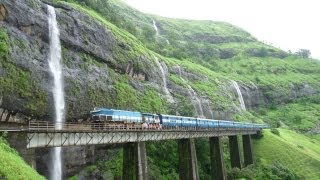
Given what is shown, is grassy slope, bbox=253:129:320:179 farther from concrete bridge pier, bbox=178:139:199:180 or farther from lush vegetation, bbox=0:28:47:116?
lush vegetation, bbox=0:28:47:116

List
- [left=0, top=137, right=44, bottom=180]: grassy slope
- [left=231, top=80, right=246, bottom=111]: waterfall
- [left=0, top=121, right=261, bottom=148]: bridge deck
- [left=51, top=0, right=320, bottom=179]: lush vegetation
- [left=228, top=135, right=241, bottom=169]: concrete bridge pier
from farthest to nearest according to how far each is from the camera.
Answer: [left=231, top=80, right=246, bottom=111]: waterfall
[left=228, top=135, right=241, bottom=169]: concrete bridge pier
[left=51, top=0, right=320, bottom=179]: lush vegetation
[left=0, top=121, right=261, bottom=148]: bridge deck
[left=0, top=137, right=44, bottom=180]: grassy slope

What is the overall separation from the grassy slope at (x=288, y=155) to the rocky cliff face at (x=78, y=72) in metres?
15.5

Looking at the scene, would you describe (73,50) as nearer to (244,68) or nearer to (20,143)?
(20,143)

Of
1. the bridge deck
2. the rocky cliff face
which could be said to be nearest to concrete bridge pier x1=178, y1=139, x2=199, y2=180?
the bridge deck

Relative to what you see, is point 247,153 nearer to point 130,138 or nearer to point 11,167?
point 130,138

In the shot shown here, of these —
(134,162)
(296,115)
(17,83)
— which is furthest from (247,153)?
(296,115)

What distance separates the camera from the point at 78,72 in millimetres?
62812

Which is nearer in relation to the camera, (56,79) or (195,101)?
(56,79)

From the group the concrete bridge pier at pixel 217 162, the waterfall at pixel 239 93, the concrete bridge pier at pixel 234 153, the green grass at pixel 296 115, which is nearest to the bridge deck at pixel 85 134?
the concrete bridge pier at pixel 217 162

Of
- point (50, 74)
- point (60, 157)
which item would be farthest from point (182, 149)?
point (50, 74)

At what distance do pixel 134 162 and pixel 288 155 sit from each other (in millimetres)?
57432

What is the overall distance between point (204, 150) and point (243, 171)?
9061mm

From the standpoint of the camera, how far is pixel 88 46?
68812mm

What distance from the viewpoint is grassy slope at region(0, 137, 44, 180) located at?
2367 centimetres
